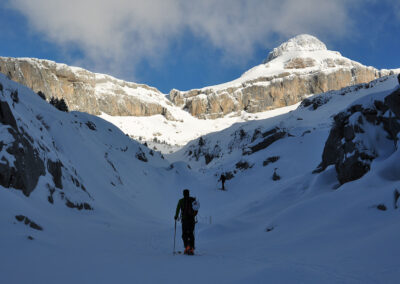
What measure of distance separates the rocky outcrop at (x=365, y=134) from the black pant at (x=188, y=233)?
7747 millimetres

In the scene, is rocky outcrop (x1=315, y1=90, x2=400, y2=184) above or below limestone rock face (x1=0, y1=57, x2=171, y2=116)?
below

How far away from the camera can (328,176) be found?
13.9 metres

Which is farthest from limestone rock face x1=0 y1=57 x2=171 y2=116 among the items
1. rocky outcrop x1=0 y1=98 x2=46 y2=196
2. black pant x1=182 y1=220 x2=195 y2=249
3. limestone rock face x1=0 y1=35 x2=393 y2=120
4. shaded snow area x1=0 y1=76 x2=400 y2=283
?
black pant x1=182 y1=220 x2=195 y2=249

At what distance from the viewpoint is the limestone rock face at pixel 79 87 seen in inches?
4891

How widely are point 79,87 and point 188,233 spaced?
14765cm

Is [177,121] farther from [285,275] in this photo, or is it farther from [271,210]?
[285,275]

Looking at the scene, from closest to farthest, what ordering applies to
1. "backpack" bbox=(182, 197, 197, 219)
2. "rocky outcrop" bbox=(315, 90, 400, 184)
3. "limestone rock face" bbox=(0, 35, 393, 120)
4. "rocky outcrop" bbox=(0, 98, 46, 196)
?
"backpack" bbox=(182, 197, 197, 219) < "rocky outcrop" bbox=(0, 98, 46, 196) < "rocky outcrop" bbox=(315, 90, 400, 184) < "limestone rock face" bbox=(0, 35, 393, 120)

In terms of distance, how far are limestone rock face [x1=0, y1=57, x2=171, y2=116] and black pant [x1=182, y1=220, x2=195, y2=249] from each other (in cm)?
13742

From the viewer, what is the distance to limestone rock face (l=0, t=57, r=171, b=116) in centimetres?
12422

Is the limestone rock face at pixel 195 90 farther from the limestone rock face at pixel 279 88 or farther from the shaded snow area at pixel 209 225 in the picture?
the shaded snow area at pixel 209 225

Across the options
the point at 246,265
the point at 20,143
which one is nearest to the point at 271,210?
the point at 246,265

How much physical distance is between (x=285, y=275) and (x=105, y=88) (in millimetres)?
161943

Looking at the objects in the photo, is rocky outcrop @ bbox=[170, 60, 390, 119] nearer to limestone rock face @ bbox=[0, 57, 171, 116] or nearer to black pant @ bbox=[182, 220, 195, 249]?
limestone rock face @ bbox=[0, 57, 171, 116]

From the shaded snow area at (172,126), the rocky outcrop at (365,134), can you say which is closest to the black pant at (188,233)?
the rocky outcrop at (365,134)
